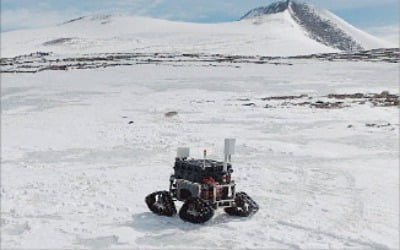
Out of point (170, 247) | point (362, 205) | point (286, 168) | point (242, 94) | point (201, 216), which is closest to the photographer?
point (170, 247)

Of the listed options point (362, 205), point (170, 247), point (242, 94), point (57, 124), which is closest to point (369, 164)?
point (362, 205)

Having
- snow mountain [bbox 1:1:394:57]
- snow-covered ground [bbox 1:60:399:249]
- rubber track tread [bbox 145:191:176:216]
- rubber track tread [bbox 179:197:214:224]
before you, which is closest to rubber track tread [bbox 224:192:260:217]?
snow-covered ground [bbox 1:60:399:249]

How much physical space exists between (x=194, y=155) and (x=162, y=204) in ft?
28.4

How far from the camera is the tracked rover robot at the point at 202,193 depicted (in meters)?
11.8

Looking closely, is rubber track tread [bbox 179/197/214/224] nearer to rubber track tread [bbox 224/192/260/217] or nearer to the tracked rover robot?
the tracked rover robot

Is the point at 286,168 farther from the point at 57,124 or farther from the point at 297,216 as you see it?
the point at 57,124

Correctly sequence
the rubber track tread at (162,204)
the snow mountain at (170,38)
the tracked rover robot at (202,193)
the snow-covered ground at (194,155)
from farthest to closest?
1. the snow mountain at (170,38)
2. the rubber track tread at (162,204)
3. the tracked rover robot at (202,193)
4. the snow-covered ground at (194,155)

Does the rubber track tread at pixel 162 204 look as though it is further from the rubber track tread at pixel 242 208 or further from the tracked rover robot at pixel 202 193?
the rubber track tread at pixel 242 208

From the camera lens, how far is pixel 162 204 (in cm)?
1255

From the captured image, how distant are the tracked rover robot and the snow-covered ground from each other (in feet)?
0.91

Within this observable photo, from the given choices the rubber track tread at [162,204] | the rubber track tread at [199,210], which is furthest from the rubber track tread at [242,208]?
the rubber track tread at [162,204]

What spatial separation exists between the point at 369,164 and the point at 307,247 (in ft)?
30.4

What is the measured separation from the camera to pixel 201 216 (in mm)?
11703

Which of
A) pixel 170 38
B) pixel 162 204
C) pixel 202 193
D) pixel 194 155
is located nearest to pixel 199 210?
pixel 202 193
